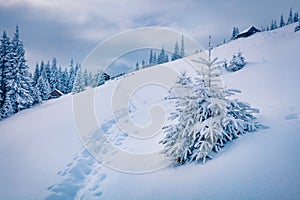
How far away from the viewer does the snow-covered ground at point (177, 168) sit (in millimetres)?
5036

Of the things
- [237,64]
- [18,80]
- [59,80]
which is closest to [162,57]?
[59,80]

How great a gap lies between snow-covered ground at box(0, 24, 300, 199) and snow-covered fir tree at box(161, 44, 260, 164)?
0.36 meters

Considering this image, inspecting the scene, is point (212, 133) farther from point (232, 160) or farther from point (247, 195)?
point (247, 195)

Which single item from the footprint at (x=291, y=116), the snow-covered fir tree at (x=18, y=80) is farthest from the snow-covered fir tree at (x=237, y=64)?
the snow-covered fir tree at (x=18, y=80)

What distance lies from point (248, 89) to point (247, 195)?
442 inches

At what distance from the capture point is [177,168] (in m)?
6.96

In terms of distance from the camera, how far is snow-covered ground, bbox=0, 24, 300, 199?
198 inches

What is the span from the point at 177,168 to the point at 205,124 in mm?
1785

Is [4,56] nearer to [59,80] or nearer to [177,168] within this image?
[59,80]

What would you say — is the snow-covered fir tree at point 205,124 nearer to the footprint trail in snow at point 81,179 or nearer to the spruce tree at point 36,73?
the footprint trail in snow at point 81,179

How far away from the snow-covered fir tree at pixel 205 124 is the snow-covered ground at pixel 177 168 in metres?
0.36

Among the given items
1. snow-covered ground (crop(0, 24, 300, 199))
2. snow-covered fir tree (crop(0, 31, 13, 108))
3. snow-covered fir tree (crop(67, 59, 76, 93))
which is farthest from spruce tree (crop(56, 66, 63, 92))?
snow-covered ground (crop(0, 24, 300, 199))

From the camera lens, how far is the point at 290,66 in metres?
16.4

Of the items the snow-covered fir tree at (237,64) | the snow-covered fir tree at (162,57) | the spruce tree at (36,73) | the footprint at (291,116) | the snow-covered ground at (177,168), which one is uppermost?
the snow-covered fir tree at (162,57)
